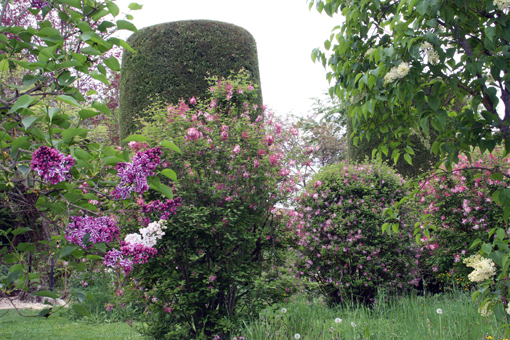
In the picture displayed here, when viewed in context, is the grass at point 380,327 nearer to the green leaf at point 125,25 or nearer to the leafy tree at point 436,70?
the leafy tree at point 436,70

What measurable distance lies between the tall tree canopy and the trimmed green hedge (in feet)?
12.4

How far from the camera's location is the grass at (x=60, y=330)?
4.96 m

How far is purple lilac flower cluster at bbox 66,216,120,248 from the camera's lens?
1.67 meters

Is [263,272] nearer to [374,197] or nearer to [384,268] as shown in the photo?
[384,268]

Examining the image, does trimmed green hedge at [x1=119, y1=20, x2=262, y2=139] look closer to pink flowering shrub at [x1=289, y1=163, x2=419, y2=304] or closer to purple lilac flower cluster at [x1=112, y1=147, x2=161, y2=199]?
pink flowering shrub at [x1=289, y1=163, x2=419, y2=304]

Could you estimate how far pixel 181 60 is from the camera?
259 inches

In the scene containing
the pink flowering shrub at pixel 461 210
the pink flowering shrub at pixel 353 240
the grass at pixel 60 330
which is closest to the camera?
the grass at pixel 60 330

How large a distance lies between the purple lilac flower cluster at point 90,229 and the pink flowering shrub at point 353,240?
373cm

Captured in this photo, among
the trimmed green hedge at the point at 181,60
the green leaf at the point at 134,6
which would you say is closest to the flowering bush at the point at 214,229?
the green leaf at the point at 134,6

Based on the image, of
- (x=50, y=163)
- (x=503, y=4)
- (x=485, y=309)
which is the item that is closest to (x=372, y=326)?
(x=485, y=309)

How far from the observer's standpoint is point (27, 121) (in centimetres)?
117

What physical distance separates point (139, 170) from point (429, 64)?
1803 millimetres

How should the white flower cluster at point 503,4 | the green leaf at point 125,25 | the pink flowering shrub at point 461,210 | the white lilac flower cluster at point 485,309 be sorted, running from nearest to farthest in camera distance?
1. the green leaf at point 125,25
2. the white flower cluster at point 503,4
3. the white lilac flower cluster at point 485,309
4. the pink flowering shrub at point 461,210

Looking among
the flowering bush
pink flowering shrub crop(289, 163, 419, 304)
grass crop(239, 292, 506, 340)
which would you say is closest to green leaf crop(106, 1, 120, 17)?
the flowering bush
